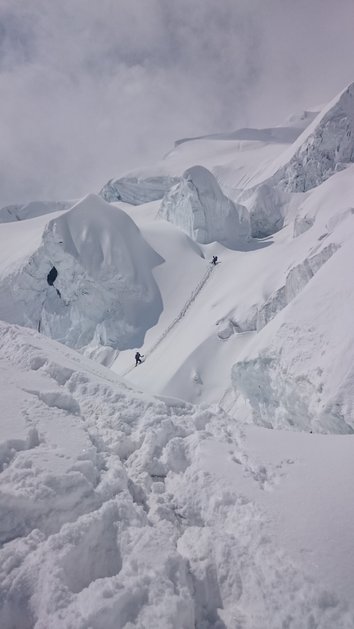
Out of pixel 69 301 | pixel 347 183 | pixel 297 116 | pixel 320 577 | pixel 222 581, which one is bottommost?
pixel 69 301

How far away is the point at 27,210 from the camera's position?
64188 millimetres

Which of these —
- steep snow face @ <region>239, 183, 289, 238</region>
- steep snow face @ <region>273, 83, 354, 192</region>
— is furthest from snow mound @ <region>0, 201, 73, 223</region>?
steep snow face @ <region>239, 183, 289, 238</region>

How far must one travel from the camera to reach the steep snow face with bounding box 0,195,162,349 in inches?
876

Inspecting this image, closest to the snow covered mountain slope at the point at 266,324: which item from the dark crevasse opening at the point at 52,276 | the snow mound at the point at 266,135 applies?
the dark crevasse opening at the point at 52,276

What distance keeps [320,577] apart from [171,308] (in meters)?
19.3

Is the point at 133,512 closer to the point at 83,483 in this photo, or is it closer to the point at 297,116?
the point at 83,483

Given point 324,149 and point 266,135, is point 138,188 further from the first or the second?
point 266,135

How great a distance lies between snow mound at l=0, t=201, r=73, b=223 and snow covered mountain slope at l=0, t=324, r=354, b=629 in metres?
63.9

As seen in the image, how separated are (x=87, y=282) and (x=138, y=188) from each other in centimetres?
3888

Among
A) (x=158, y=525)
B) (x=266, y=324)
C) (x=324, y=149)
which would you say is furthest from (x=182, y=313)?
(x=324, y=149)

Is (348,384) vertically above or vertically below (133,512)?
above

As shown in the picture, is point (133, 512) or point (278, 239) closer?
point (133, 512)

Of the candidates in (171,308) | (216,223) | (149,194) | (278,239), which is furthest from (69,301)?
(149,194)

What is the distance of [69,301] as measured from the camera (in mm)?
23844
